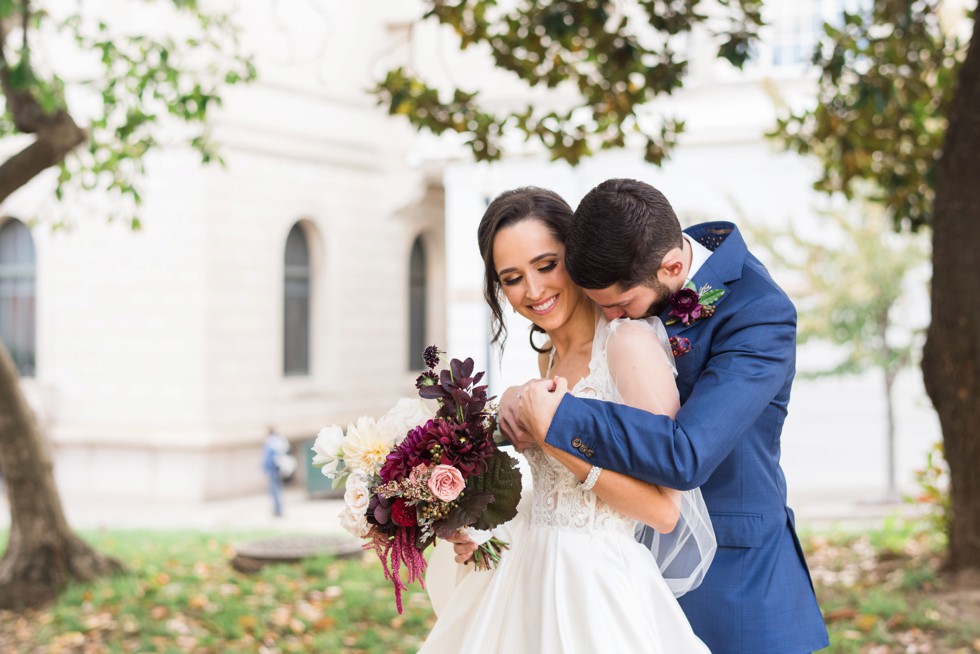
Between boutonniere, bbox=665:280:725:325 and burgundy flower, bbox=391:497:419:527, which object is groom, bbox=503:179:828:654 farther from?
burgundy flower, bbox=391:497:419:527

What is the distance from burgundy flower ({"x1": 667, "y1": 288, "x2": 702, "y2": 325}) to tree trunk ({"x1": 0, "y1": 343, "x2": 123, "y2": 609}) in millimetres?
6081

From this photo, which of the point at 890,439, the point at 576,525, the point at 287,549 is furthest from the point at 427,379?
the point at 890,439

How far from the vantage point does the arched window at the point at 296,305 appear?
18844 mm

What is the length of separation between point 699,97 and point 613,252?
1493 centimetres

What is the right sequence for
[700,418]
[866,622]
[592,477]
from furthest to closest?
[866,622] → [592,477] → [700,418]

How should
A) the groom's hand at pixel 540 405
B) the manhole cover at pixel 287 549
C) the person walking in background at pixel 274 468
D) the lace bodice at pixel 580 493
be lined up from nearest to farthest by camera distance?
the groom's hand at pixel 540 405
the lace bodice at pixel 580 493
the manhole cover at pixel 287 549
the person walking in background at pixel 274 468

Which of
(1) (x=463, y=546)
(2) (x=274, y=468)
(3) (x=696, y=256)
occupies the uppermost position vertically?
(3) (x=696, y=256)

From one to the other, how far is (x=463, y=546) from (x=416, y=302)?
19620 mm

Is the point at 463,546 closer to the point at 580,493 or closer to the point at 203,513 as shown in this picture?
the point at 580,493

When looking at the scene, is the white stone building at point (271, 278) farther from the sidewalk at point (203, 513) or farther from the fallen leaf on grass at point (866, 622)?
the fallen leaf on grass at point (866, 622)

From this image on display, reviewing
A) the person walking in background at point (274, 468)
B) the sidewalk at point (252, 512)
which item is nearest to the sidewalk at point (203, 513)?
the sidewalk at point (252, 512)

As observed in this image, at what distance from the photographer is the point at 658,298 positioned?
249 centimetres

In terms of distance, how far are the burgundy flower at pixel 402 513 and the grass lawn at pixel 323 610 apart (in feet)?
13.2

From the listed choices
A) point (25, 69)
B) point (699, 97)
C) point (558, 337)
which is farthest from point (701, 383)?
point (699, 97)
